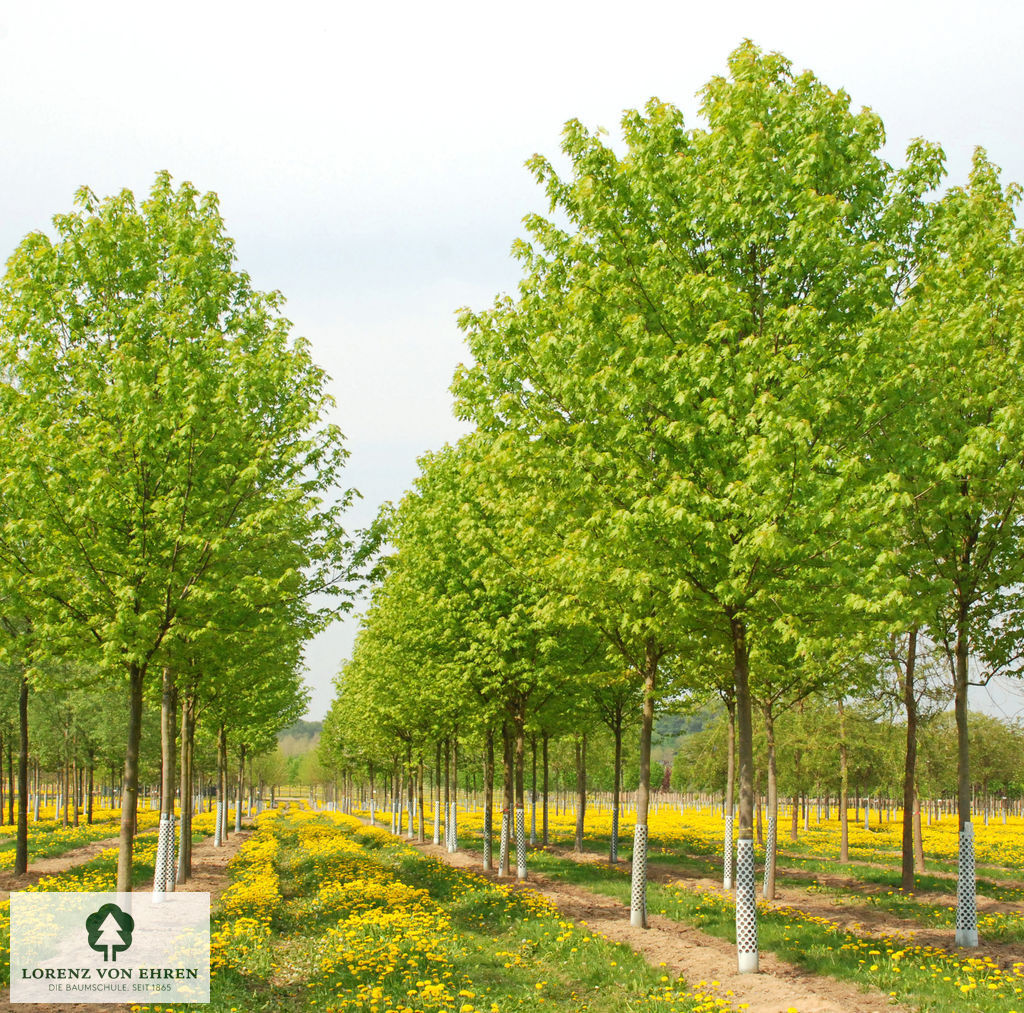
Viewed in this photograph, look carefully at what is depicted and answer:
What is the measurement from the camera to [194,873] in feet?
76.6

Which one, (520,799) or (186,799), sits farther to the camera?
(520,799)

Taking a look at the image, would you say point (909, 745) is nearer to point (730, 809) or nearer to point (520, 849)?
point (730, 809)

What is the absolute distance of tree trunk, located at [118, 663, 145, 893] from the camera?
11.1 meters

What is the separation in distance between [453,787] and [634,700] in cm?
901

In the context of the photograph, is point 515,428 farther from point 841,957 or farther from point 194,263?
point 841,957

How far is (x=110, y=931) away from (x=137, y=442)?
713cm

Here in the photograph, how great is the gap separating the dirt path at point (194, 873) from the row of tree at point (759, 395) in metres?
8.11

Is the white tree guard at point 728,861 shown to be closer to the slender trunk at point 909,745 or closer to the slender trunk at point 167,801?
the slender trunk at point 909,745

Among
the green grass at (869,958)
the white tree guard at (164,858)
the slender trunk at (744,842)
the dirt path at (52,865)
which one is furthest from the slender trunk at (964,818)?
the dirt path at (52,865)

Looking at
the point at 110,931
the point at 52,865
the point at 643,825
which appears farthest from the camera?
the point at 52,865

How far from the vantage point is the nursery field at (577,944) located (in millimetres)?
9195

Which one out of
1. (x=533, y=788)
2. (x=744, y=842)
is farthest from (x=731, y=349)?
(x=533, y=788)

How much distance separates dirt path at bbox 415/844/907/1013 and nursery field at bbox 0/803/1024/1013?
0.14 ft
